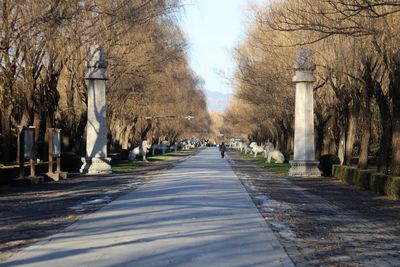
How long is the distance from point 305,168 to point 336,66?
229 inches

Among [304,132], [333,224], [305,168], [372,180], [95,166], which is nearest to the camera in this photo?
[333,224]

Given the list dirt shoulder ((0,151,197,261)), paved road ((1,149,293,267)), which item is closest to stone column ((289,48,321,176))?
dirt shoulder ((0,151,197,261))

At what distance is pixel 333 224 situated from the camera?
13461 millimetres

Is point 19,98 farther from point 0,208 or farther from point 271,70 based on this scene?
point 0,208

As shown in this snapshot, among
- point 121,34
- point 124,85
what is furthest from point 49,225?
point 124,85

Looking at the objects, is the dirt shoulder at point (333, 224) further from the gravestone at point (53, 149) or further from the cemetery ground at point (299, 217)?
the gravestone at point (53, 149)

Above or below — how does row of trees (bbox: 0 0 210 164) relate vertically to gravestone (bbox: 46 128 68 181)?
above

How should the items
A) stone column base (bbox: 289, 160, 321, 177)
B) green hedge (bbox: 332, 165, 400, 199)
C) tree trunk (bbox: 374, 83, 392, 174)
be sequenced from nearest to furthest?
green hedge (bbox: 332, 165, 400, 199)
tree trunk (bbox: 374, 83, 392, 174)
stone column base (bbox: 289, 160, 321, 177)

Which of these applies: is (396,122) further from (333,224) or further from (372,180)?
(333,224)

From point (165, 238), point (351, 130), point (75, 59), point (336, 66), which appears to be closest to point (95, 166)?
point (75, 59)

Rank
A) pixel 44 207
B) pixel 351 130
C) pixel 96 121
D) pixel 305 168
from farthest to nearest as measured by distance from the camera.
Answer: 1. pixel 96 121
2. pixel 305 168
3. pixel 351 130
4. pixel 44 207

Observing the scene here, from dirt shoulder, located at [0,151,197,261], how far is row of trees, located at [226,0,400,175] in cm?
714

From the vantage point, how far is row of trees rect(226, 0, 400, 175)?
778 inches

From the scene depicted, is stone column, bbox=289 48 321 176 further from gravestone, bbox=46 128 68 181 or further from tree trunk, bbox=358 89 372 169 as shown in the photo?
gravestone, bbox=46 128 68 181
